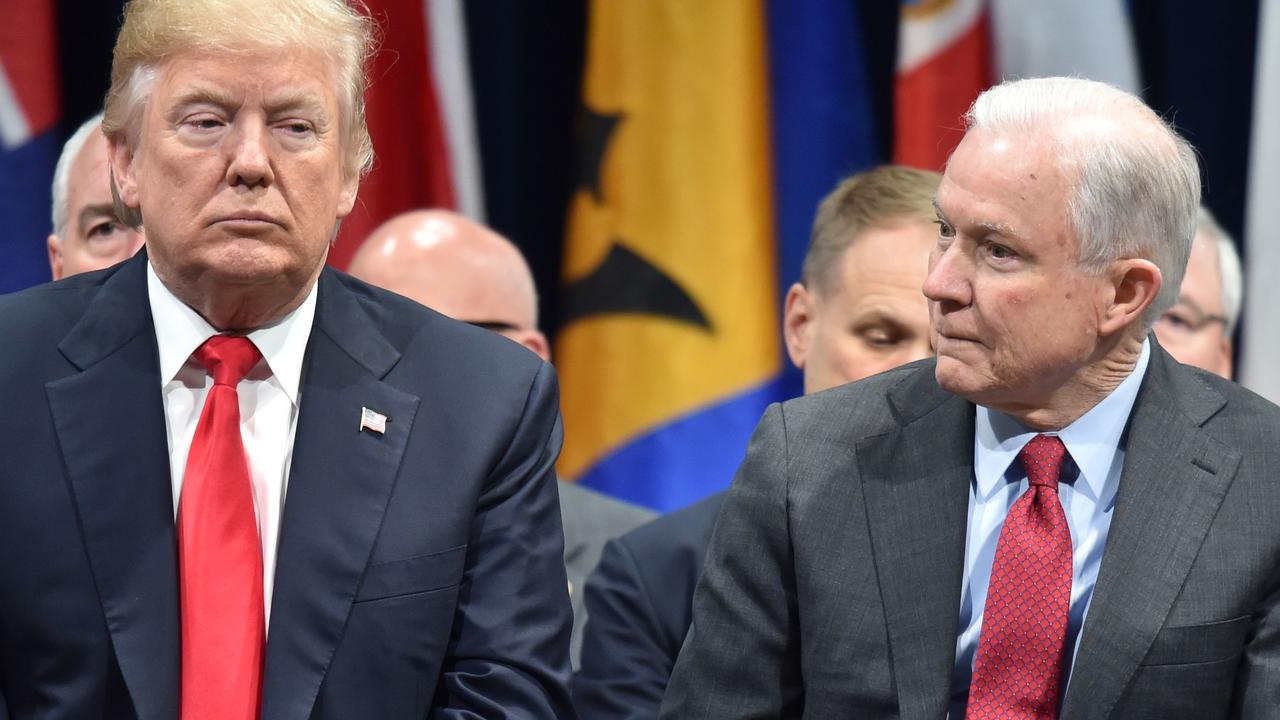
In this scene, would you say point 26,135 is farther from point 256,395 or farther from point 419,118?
point 256,395

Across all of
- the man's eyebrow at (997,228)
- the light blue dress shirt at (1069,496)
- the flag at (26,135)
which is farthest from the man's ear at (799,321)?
the flag at (26,135)

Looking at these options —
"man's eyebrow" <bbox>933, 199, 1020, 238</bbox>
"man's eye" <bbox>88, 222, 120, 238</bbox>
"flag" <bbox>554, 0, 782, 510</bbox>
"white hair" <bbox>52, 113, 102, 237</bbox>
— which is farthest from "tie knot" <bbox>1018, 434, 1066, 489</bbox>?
"flag" <bbox>554, 0, 782, 510</bbox>

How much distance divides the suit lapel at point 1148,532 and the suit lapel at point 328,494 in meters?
0.87

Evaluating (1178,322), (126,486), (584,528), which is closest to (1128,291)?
(126,486)

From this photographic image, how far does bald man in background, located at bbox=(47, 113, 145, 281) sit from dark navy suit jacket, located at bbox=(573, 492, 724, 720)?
103 cm

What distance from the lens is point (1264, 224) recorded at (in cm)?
384

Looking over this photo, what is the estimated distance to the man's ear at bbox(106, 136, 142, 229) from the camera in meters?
2.12

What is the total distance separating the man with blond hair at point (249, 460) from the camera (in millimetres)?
1958

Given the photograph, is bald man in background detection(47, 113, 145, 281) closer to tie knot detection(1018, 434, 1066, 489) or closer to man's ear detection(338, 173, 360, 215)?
man's ear detection(338, 173, 360, 215)

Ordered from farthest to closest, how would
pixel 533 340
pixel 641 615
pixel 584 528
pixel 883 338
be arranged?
pixel 533 340 < pixel 584 528 < pixel 883 338 < pixel 641 615

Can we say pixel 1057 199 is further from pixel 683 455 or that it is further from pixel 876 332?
pixel 683 455

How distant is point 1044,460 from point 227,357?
102 centimetres

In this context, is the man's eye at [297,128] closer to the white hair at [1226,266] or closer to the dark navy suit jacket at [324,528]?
the dark navy suit jacket at [324,528]

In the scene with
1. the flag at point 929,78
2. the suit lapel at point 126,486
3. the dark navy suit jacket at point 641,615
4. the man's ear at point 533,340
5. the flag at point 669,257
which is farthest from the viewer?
the flag at point 669,257
